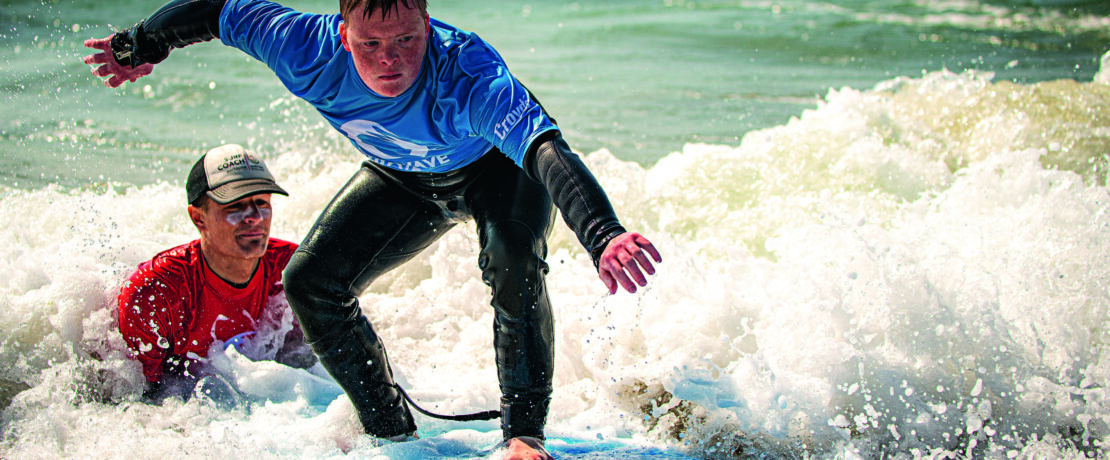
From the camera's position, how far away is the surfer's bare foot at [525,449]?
2.72 metres

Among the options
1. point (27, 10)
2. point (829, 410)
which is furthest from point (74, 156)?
point (27, 10)

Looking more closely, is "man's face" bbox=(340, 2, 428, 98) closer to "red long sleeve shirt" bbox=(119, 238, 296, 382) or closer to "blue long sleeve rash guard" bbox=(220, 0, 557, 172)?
"blue long sleeve rash guard" bbox=(220, 0, 557, 172)

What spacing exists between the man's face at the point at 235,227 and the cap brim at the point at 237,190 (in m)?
0.04

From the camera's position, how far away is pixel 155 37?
3072 millimetres

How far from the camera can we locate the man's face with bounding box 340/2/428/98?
8.18ft

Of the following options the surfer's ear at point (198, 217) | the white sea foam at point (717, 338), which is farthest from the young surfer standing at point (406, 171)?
the surfer's ear at point (198, 217)

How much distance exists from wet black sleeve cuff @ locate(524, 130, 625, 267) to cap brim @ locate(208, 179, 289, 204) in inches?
62.5

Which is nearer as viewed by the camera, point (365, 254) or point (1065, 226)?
point (365, 254)

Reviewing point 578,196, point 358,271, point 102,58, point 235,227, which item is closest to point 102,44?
point 102,58

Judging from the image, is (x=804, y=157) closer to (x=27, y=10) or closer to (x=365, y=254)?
(x=365, y=254)

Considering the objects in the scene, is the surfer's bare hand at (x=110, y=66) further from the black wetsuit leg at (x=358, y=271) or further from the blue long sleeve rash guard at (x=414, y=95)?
the black wetsuit leg at (x=358, y=271)

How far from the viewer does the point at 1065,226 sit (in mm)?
4605

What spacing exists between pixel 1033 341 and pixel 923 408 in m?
0.76

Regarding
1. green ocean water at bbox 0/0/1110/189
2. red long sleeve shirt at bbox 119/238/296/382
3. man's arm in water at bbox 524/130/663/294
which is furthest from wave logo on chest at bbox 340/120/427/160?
green ocean water at bbox 0/0/1110/189
